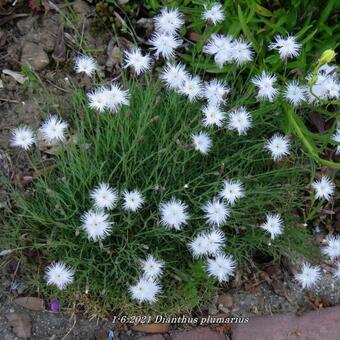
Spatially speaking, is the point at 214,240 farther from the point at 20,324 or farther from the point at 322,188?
the point at 20,324

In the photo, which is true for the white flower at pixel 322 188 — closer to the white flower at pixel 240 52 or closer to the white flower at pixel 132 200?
the white flower at pixel 240 52

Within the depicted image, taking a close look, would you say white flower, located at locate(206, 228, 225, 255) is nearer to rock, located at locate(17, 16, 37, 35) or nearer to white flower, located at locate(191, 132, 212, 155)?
white flower, located at locate(191, 132, 212, 155)

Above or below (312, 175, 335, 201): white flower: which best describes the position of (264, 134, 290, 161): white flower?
above

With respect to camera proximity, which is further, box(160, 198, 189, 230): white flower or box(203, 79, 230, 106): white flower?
box(203, 79, 230, 106): white flower

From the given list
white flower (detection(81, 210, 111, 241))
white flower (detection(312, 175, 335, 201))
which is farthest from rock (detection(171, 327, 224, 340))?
white flower (detection(312, 175, 335, 201))

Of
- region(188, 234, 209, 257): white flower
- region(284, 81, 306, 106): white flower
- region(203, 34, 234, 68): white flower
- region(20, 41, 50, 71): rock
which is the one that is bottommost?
region(188, 234, 209, 257): white flower

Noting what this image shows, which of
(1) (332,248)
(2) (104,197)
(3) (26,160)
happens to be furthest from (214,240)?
(3) (26,160)

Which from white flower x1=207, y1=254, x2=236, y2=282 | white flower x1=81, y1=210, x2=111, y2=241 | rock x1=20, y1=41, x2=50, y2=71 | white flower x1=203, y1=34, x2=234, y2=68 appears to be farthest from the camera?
rock x1=20, y1=41, x2=50, y2=71
